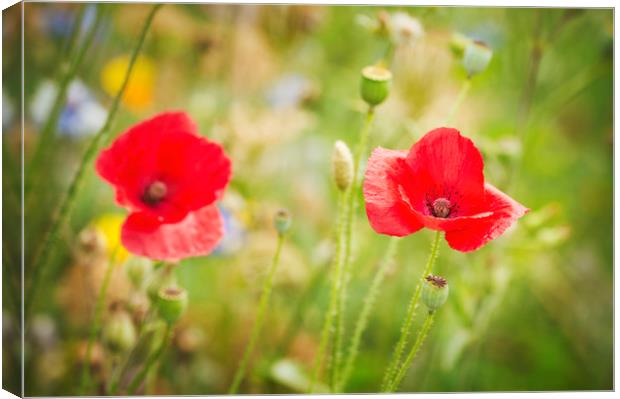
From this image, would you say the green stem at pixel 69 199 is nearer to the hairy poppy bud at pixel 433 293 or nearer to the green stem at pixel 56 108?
the green stem at pixel 56 108

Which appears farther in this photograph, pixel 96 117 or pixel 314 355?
pixel 314 355

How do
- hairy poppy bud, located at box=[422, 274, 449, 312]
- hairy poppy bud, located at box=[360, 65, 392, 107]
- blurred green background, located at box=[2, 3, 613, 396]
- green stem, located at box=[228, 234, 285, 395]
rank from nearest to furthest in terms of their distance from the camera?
hairy poppy bud, located at box=[422, 274, 449, 312] < hairy poppy bud, located at box=[360, 65, 392, 107] < green stem, located at box=[228, 234, 285, 395] < blurred green background, located at box=[2, 3, 613, 396]

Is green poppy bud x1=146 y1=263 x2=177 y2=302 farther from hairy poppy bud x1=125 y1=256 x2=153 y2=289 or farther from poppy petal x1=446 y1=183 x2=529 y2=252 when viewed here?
poppy petal x1=446 y1=183 x2=529 y2=252

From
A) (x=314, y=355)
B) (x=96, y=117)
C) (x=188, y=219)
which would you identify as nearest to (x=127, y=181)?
(x=188, y=219)

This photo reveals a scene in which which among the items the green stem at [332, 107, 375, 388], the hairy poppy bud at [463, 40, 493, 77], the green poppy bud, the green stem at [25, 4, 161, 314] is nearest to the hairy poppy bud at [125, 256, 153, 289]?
the green poppy bud

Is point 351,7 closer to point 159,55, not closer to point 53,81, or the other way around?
point 159,55

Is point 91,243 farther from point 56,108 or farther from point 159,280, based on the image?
point 56,108

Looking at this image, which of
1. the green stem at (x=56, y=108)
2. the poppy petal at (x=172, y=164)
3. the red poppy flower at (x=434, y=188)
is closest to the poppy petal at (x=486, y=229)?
the red poppy flower at (x=434, y=188)
